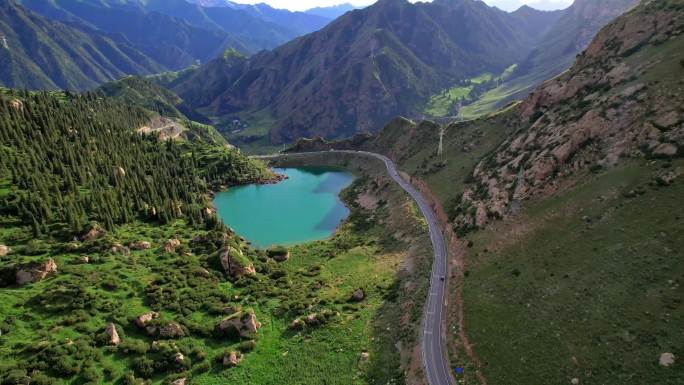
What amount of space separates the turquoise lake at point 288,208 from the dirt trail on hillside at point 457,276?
31.2 meters

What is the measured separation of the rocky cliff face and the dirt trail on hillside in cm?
399

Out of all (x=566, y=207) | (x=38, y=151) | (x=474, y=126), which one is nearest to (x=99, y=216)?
(x=38, y=151)

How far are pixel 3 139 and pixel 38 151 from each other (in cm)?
905

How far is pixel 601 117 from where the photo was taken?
72.1 meters

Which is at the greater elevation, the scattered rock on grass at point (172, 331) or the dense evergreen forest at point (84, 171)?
the dense evergreen forest at point (84, 171)

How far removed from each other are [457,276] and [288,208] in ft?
261

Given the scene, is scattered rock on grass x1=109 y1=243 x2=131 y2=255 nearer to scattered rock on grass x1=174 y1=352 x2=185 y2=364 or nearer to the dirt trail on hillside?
scattered rock on grass x1=174 y1=352 x2=185 y2=364

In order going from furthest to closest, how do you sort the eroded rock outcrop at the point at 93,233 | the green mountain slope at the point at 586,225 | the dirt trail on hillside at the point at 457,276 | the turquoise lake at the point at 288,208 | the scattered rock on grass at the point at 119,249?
1. the turquoise lake at the point at 288,208
2. the eroded rock outcrop at the point at 93,233
3. the scattered rock on grass at the point at 119,249
4. the dirt trail on hillside at the point at 457,276
5. the green mountain slope at the point at 586,225

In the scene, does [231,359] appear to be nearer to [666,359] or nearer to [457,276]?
[457,276]

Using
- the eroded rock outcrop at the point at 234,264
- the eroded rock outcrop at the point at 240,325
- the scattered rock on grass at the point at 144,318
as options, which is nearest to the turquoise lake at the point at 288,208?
the eroded rock outcrop at the point at 234,264

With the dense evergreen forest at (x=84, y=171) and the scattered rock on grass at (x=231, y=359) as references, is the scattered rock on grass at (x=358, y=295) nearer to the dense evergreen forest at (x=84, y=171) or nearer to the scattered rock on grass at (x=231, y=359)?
the scattered rock on grass at (x=231, y=359)

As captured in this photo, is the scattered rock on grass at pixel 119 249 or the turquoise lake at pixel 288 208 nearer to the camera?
the scattered rock on grass at pixel 119 249

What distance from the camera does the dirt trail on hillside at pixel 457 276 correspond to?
1860 inches

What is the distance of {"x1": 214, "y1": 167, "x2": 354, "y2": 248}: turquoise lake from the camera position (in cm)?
11100
